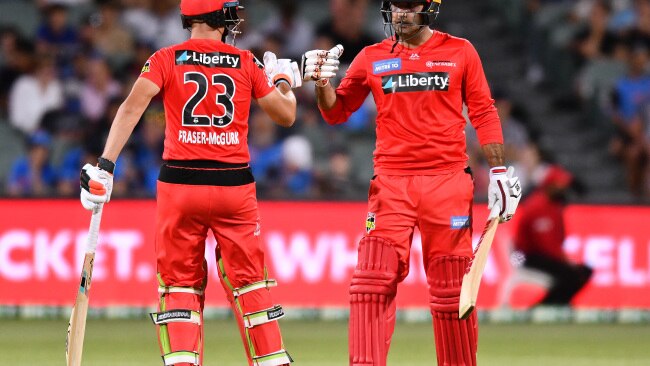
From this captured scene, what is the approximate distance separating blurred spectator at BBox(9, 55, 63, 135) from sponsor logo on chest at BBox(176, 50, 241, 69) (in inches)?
301

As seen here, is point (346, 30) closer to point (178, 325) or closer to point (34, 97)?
point (34, 97)

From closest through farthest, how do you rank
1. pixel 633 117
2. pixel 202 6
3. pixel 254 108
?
pixel 202 6 < pixel 254 108 < pixel 633 117

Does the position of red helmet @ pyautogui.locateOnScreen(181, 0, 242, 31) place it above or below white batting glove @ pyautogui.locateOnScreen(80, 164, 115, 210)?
above

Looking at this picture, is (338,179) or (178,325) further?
(338,179)

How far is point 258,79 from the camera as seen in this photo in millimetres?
7227

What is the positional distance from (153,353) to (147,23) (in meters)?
6.21

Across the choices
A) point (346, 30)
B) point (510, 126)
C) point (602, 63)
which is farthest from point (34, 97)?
point (602, 63)

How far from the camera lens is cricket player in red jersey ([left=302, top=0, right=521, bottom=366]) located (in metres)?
7.18

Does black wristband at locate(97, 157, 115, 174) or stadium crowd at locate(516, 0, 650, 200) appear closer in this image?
black wristband at locate(97, 157, 115, 174)

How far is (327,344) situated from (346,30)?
529 cm

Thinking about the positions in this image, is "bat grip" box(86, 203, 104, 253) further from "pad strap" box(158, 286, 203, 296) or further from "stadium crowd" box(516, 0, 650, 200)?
"stadium crowd" box(516, 0, 650, 200)

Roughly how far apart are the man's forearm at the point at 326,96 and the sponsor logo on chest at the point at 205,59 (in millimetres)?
541

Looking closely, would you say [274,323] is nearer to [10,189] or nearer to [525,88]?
[10,189]

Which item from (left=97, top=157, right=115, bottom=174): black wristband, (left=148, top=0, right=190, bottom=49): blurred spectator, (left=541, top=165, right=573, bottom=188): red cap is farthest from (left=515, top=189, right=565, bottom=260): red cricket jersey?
(left=97, top=157, right=115, bottom=174): black wristband
